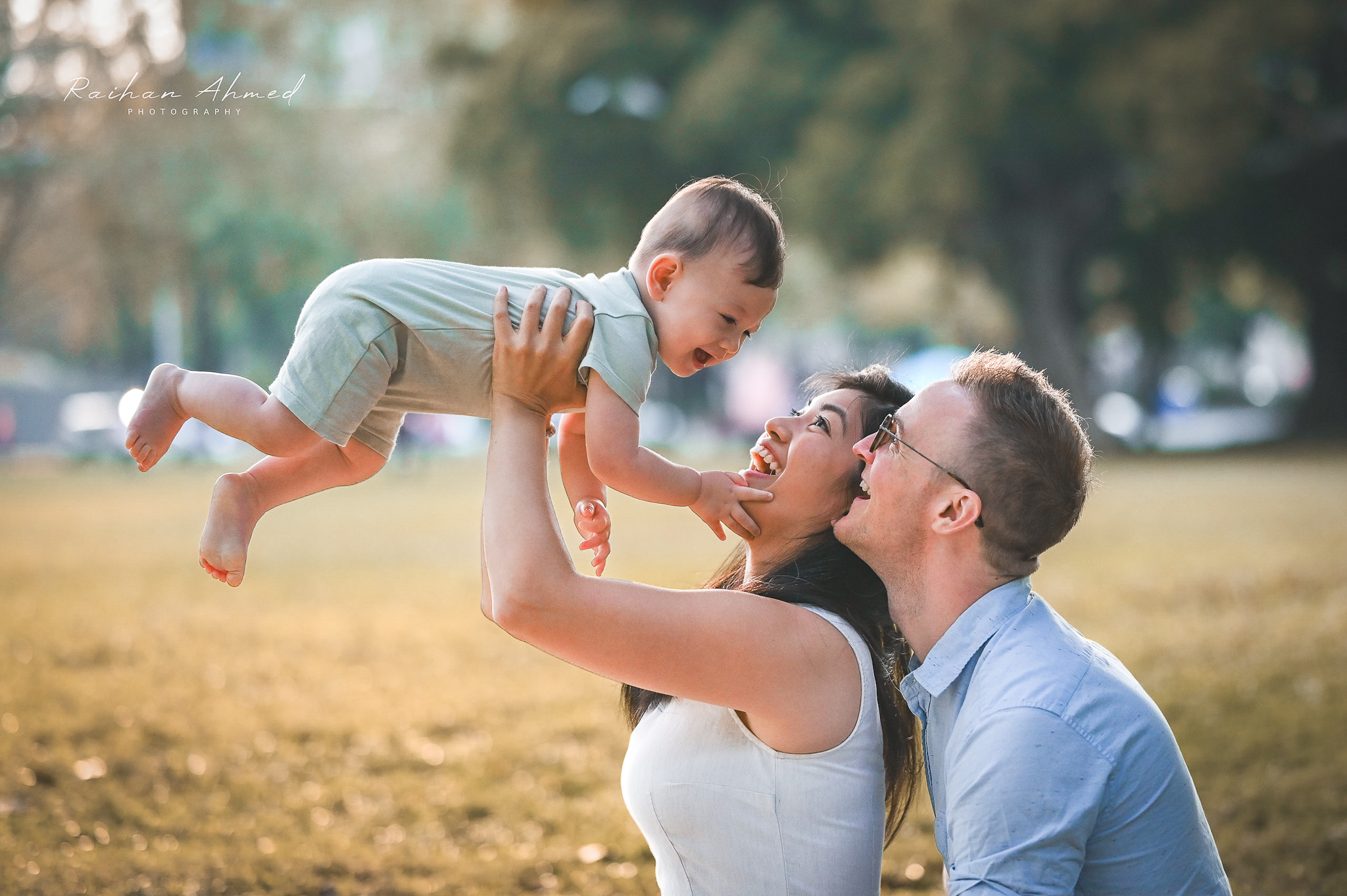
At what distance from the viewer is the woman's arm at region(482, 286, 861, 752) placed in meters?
2.10

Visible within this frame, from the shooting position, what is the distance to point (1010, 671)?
6.52 feet

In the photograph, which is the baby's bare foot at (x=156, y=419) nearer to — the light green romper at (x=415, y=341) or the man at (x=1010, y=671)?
the light green romper at (x=415, y=341)

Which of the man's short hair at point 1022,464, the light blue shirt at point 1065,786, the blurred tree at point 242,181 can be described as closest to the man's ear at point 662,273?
the man's short hair at point 1022,464

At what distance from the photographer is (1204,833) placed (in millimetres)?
1987

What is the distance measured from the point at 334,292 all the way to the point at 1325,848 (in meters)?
4.06

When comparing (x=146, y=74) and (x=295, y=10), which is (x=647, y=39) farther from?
(x=146, y=74)

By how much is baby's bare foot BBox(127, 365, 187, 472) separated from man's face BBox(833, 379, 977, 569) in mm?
1543

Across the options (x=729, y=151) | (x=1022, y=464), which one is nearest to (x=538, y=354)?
(x=1022, y=464)

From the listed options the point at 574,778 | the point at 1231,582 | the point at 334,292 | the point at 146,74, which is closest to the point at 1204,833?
the point at 334,292

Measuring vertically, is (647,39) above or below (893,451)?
above

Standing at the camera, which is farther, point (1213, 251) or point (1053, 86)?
point (1213, 251)

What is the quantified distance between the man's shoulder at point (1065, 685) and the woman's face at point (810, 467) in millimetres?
535

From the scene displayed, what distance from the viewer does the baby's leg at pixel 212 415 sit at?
2.52m

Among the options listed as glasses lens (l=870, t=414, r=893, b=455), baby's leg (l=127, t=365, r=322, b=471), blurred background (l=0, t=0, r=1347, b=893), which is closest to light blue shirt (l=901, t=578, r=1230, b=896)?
glasses lens (l=870, t=414, r=893, b=455)
